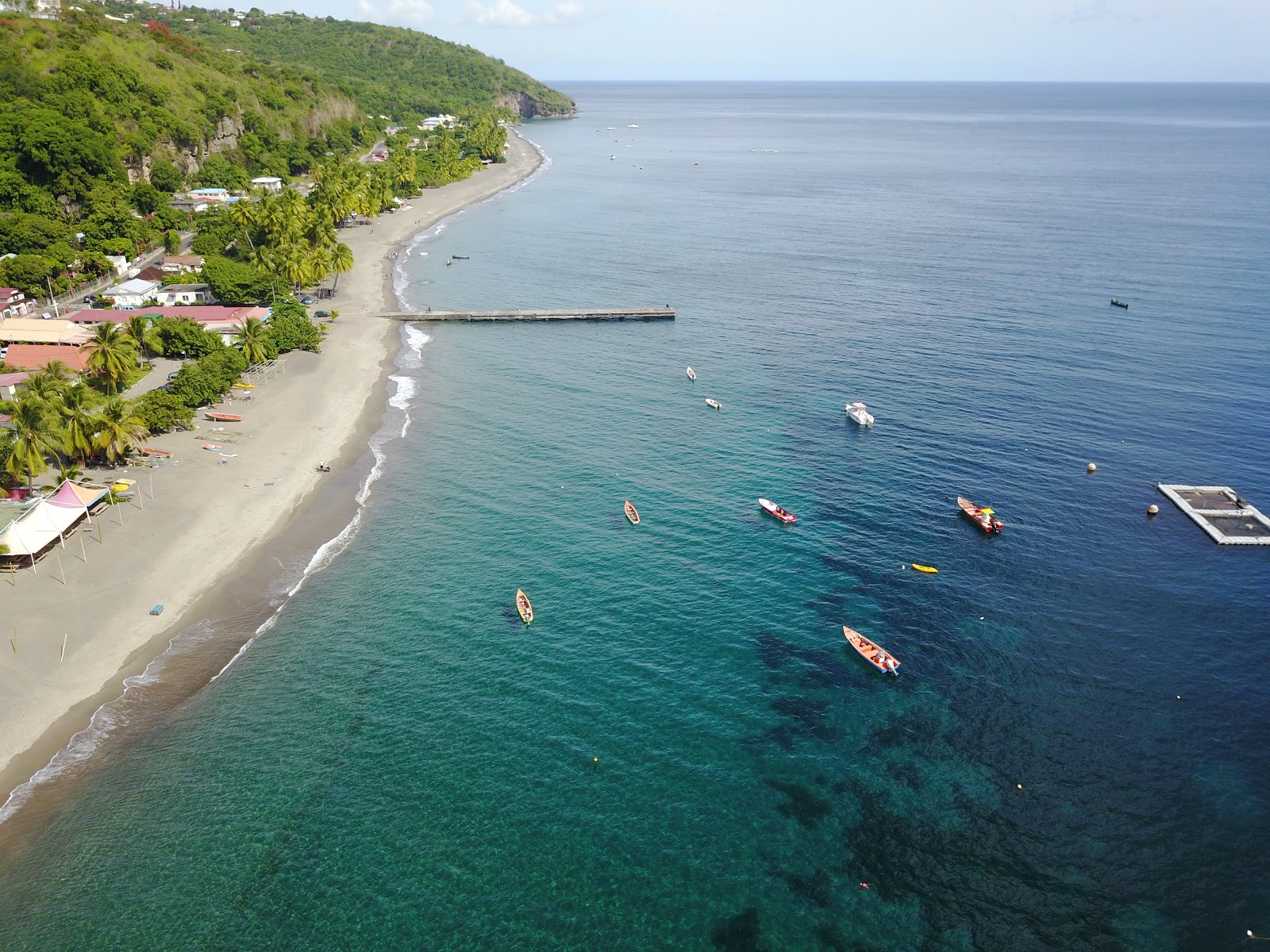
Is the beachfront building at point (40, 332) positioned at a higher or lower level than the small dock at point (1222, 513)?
higher

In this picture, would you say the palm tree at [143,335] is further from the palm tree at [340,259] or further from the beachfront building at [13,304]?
the palm tree at [340,259]

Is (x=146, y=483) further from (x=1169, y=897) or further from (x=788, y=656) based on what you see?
(x=1169, y=897)

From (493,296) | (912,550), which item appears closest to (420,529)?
(912,550)

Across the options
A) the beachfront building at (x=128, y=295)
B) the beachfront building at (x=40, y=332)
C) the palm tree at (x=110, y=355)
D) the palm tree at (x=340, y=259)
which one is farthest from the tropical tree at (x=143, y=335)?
the palm tree at (x=340, y=259)

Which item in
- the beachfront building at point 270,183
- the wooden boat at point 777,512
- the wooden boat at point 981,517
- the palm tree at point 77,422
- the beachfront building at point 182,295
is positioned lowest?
the wooden boat at point 777,512

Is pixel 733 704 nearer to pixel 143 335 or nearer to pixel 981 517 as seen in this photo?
pixel 981 517

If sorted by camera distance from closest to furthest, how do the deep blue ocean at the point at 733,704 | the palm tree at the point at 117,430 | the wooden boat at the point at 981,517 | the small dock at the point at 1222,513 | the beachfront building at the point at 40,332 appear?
the deep blue ocean at the point at 733,704, the small dock at the point at 1222,513, the palm tree at the point at 117,430, the wooden boat at the point at 981,517, the beachfront building at the point at 40,332
